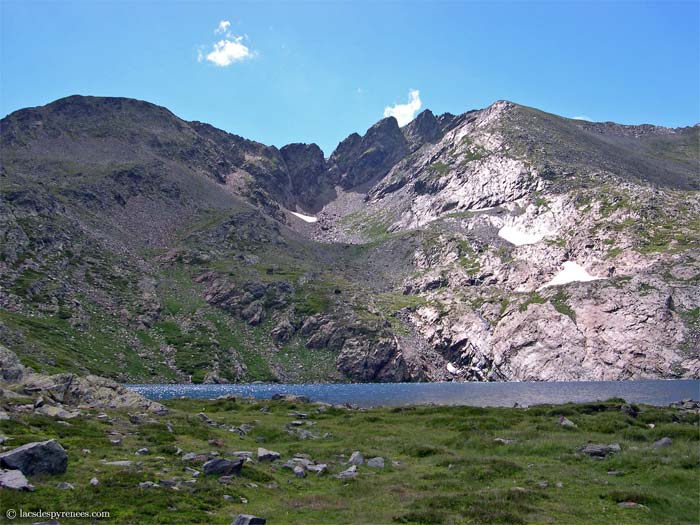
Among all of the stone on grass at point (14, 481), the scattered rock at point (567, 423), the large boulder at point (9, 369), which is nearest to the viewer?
the stone on grass at point (14, 481)

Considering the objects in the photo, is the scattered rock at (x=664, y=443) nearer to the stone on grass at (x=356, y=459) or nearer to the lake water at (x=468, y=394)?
the stone on grass at (x=356, y=459)

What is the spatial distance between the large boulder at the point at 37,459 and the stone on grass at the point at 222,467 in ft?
20.2

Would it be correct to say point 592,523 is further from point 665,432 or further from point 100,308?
point 100,308

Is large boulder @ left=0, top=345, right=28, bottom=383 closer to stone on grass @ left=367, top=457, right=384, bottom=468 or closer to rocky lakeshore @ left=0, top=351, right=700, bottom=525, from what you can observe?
rocky lakeshore @ left=0, top=351, right=700, bottom=525

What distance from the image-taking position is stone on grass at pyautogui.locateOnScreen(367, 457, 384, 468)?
3080cm

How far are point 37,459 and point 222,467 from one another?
7911 millimetres

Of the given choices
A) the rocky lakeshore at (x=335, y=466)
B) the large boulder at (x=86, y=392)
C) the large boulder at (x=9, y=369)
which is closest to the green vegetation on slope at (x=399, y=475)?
the rocky lakeshore at (x=335, y=466)

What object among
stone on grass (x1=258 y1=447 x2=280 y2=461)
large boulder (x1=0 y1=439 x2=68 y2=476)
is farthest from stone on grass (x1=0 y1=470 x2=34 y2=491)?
stone on grass (x1=258 y1=447 x2=280 y2=461)

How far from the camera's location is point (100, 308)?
166 meters

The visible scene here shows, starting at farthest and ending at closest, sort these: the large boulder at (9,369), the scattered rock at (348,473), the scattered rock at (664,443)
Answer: the large boulder at (9,369)
the scattered rock at (664,443)
the scattered rock at (348,473)

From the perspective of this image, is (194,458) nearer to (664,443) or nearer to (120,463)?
(120,463)

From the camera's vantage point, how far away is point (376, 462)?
102 ft

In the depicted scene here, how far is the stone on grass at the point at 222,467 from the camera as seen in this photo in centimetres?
2502

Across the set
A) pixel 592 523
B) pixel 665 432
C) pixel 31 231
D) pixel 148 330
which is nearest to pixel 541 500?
pixel 592 523
